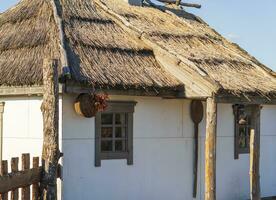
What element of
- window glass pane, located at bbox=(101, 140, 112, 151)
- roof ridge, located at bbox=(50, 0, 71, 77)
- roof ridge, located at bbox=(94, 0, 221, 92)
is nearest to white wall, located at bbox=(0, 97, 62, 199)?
roof ridge, located at bbox=(50, 0, 71, 77)

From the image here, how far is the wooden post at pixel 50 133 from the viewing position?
9039 millimetres

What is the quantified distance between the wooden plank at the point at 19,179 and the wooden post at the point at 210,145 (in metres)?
3.49

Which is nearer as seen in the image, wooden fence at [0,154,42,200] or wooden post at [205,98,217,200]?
wooden fence at [0,154,42,200]

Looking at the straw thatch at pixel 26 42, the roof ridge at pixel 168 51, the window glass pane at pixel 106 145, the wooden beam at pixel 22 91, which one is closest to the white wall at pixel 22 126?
the wooden beam at pixel 22 91

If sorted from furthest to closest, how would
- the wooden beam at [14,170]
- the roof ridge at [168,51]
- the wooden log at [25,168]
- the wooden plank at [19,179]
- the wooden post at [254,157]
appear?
the wooden post at [254,157] → the roof ridge at [168,51] → the wooden log at [25,168] → the wooden beam at [14,170] → the wooden plank at [19,179]

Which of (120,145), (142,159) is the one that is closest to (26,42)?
(120,145)

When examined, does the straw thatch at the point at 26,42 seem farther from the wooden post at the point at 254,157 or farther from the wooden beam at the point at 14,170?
the wooden post at the point at 254,157

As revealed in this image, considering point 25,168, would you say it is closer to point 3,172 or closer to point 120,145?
point 3,172

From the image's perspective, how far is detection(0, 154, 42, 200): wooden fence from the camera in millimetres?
8156

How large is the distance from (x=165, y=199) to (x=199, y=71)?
9.32ft

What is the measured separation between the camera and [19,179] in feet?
27.8

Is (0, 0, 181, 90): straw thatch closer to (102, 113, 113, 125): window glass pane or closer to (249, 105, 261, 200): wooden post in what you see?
(102, 113, 113, 125): window glass pane

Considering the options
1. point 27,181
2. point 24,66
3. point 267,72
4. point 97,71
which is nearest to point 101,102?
point 97,71

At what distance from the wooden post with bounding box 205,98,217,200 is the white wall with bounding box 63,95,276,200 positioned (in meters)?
1.46
